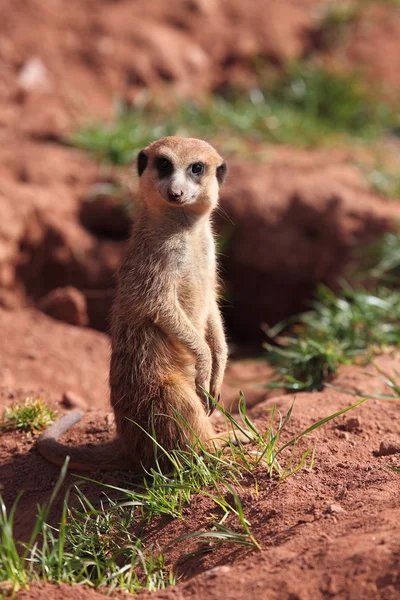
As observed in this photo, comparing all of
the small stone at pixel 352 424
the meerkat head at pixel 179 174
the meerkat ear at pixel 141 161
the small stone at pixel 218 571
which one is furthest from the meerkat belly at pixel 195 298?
the small stone at pixel 218 571

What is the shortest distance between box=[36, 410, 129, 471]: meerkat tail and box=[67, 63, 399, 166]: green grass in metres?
3.19

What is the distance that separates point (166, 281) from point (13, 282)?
9.10ft

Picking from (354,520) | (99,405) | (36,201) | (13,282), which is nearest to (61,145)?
(36,201)

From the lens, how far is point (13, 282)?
5574 mm

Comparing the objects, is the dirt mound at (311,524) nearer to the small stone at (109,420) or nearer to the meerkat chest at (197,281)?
the small stone at (109,420)

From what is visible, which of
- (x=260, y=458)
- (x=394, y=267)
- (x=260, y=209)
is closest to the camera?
(x=260, y=458)

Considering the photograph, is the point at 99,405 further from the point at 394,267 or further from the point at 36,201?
the point at 394,267

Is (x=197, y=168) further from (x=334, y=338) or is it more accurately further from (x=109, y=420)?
(x=334, y=338)

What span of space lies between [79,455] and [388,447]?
4.03 feet

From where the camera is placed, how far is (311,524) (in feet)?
7.98

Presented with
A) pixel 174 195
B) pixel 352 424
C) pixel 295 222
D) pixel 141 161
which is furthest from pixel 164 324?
pixel 295 222

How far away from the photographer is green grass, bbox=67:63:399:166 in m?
6.08

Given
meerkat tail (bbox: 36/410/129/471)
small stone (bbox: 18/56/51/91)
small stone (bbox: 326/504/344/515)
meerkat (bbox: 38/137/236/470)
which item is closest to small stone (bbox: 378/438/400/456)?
small stone (bbox: 326/504/344/515)

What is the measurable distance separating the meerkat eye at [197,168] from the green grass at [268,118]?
9.09ft
